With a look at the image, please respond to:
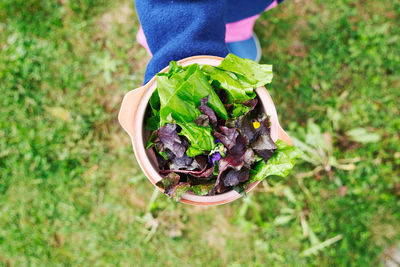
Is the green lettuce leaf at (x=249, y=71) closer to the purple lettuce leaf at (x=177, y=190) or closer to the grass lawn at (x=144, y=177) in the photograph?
the purple lettuce leaf at (x=177, y=190)

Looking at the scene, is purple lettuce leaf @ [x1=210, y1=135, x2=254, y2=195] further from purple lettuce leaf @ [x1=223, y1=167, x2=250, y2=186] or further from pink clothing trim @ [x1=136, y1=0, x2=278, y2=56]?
pink clothing trim @ [x1=136, y1=0, x2=278, y2=56]

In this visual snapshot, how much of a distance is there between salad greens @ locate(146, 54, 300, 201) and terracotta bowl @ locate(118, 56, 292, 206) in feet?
0.10

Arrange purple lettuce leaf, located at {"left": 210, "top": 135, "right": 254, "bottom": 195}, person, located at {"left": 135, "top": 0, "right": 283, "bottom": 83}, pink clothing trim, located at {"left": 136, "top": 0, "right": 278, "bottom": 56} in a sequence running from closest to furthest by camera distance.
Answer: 1. purple lettuce leaf, located at {"left": 210, "top": 135, "right": 254, "bottom": 195}
2. person, located at {"left": 135, "top": 0, "right": 283, "bottom": 83}
3. pink clothing trim, located at {"left": 136, "top": 0, "right": 278, "bottom": 56}

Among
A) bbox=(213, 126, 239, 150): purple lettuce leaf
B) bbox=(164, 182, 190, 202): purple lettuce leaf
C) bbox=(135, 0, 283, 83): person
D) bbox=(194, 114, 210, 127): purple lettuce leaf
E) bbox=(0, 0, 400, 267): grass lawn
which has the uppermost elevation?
bbox=(135, 0, 283, 83): person

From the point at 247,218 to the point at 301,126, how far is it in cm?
80

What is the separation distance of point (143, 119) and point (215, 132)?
0.87ft

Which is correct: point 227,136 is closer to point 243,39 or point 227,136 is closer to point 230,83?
point 230,83

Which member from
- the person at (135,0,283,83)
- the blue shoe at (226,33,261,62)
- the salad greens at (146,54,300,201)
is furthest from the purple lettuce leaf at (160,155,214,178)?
the blue shoe at (226,33,261,62)

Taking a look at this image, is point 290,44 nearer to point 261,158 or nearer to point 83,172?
point 261,158

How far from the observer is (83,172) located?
88.4 inches

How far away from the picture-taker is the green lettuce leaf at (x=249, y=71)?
0.98 metres

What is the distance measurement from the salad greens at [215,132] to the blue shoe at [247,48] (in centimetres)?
114

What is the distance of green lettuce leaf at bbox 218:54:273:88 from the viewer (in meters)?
0.98

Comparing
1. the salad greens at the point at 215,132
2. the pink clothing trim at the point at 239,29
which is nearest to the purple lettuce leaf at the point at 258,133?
the salad greens at the point at 215,132
